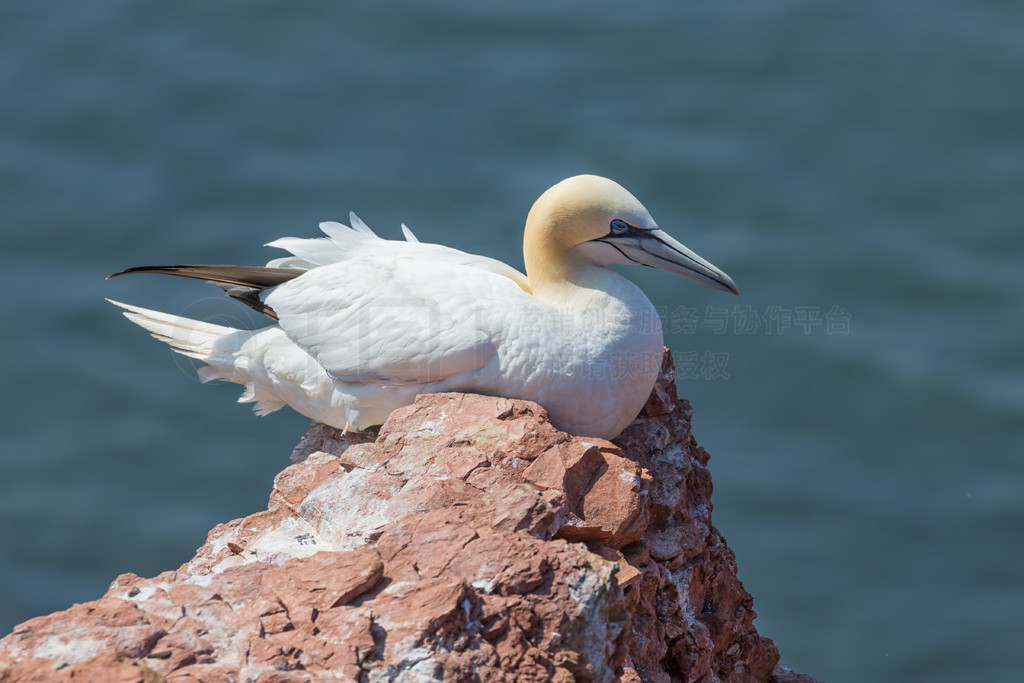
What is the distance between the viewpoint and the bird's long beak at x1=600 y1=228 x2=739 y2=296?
5.99 metres

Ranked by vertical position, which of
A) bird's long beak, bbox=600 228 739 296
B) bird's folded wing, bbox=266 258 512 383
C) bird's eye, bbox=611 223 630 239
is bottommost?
bird's folded wing, bbox=266 258 512 383

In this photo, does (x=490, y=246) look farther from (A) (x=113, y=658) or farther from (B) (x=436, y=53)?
(A) (x=113, y=658)

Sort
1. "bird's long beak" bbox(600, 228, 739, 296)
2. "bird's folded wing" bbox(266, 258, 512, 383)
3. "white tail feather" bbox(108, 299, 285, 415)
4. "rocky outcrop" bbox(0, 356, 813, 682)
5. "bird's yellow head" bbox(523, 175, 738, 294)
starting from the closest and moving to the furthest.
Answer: "rocky outcrop" bbox(0, 356, 813, 682)
"bird's folded wing" bbox(266, 258, 512, 383)
"bird's yellow head" bbox(523, 175, 738, 294)
"bird's long beak" bbox(600, 228, 739, 296)
"white tail feather" bbox(108, 299, 285, 415)

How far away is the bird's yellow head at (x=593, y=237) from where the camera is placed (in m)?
5.85

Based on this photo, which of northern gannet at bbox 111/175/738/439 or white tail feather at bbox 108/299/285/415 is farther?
white tail feather at bbox 108/299/285/415

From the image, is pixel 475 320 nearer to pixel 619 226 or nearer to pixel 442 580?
pixel 619 226

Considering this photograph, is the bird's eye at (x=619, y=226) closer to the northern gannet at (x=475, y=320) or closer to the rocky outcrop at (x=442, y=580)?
the northern gannet at (x=475, y=320)

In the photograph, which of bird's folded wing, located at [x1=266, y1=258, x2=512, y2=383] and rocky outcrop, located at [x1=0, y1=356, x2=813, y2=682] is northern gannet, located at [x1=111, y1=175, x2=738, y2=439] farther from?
rocky outcrop, located at [x1=0, y1=356, x2=813, y2=682]

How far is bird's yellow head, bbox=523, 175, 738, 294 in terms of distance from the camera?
585 cm

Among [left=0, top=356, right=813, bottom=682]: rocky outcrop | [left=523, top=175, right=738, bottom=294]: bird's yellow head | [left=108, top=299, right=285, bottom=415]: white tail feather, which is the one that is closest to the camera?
[left=0, top=356, right=813, bottom=682]: rocky outcrop

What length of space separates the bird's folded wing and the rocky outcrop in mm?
260

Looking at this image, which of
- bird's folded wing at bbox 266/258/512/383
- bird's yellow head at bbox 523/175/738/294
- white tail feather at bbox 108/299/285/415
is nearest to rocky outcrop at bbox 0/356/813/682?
bird's folded wing at bbox 266/258/512/383

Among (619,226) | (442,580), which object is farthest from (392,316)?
(442,580)

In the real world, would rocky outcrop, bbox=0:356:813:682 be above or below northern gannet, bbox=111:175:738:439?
below
